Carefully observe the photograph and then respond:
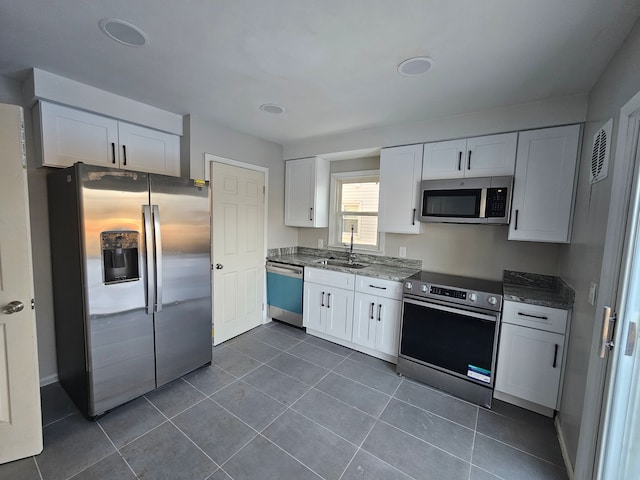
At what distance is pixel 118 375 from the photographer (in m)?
1.99

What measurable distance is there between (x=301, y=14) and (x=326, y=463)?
250cm

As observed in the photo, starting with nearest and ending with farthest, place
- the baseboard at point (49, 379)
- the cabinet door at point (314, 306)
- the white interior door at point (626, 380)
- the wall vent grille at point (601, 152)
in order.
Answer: the white interior door at point (626, 380) → the wall vent grille at point (601, 152) → the baseboard at point (49, 379) → the cabinet door at point (314, 306)

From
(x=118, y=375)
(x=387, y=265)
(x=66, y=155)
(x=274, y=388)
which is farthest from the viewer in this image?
(x=387, y=265)

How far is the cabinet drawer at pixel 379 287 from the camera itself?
8.70 ft

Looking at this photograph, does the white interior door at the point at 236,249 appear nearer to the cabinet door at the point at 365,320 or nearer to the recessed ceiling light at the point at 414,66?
the cabinet door at the point at 365,320

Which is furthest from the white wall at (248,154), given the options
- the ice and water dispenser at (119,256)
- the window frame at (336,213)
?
the ice and water dispenser at (119,256)

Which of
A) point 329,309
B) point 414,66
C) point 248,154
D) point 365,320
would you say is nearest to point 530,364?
point 365,320

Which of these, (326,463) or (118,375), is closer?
(326,463)

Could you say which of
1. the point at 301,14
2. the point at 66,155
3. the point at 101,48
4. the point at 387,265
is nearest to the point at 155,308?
the point at 66,155

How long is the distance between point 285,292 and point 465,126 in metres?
2.70

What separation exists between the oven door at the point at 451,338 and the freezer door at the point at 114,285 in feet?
7.31

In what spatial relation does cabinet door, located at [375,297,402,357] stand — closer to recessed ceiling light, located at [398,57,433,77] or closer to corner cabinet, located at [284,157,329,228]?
corner cabinet, located at [284,157,329,228]

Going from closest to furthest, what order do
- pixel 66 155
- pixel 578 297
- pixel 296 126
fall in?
pixel 578 297
pixel 66 155
pixel 296 126

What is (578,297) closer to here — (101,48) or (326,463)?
(326,463)
